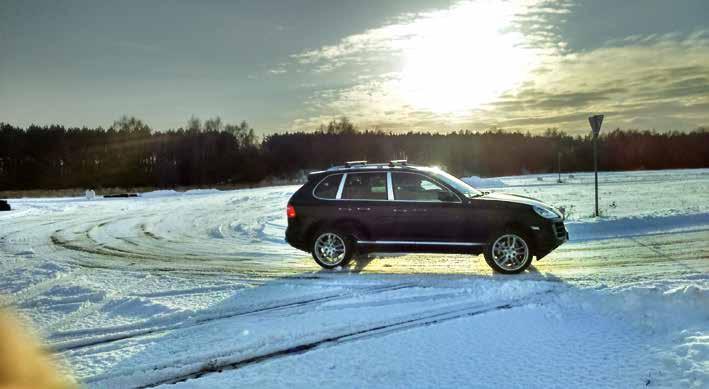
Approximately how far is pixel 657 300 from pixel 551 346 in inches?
78.9

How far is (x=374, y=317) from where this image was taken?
22.2 feet

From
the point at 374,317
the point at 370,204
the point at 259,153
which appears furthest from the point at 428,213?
the point at 259,153

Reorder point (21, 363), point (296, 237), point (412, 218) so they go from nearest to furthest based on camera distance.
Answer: point (21, 363) < point (412, 218) < point (296, 237)

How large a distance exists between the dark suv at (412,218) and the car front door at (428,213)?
0.02 m

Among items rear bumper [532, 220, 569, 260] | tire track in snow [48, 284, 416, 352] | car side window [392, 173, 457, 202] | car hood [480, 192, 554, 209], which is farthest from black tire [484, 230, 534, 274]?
tire track in snow [48, 284, 416, 352]

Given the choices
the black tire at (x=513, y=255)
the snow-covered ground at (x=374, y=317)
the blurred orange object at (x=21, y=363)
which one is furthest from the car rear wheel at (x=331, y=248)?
the blurred orange object at (x=21, y=363)

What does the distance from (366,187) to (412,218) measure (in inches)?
42.1

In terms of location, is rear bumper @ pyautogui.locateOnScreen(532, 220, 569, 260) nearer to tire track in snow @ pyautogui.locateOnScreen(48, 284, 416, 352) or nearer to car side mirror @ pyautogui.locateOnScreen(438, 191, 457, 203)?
car side mirror @ pyautogui.locateOnScreen(438, 191, 457, 203)

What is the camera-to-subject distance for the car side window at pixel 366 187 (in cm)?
991

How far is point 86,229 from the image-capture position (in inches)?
685

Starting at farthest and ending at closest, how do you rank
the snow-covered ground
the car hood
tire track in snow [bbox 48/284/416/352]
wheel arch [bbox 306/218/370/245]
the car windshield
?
wheel arch [bbox 306/218/370/245]
the car windshield
the car hood
tire track in snow [bbox 48/284/416/352]
the snow-covered ground

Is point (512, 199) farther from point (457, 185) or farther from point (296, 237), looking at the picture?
point (296, 237)

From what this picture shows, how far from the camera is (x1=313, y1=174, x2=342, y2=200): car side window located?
10062 millimetres

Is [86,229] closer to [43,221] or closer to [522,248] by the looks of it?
[43,221]
